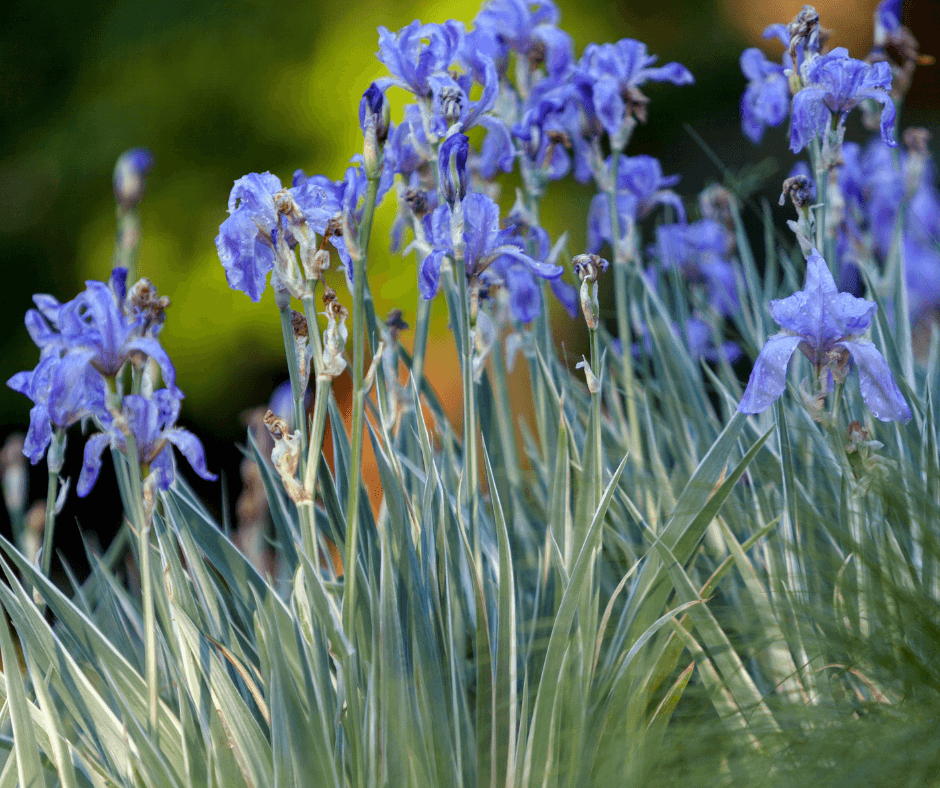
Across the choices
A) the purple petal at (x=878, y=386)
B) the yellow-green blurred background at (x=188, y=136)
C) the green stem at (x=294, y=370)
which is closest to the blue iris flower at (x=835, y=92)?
the purple petal at (x=878, y=386)

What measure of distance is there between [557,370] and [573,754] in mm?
853

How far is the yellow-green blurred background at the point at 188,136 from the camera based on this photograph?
4.65 metres

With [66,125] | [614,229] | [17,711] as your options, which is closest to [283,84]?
[66,125]

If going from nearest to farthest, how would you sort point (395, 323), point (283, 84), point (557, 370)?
point (395, 323), point (557, 370), point (283, 84)

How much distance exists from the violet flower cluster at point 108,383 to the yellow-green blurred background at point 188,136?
3.37 meters

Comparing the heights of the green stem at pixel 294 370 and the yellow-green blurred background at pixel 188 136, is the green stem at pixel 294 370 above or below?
below

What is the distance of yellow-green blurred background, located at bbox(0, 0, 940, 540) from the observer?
465cm

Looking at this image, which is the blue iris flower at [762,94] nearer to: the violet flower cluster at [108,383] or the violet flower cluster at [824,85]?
the violet flower cluster at [824,85]

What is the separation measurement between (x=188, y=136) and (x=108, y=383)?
13.6ft

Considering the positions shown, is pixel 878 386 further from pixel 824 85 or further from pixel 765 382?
pixel 824 85

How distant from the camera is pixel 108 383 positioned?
112 centimetres

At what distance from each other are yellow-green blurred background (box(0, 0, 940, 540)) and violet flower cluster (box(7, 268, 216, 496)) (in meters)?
3.37

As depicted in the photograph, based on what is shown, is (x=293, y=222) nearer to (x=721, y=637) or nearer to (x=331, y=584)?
(x=331, y=584)

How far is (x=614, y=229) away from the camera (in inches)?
67.0
